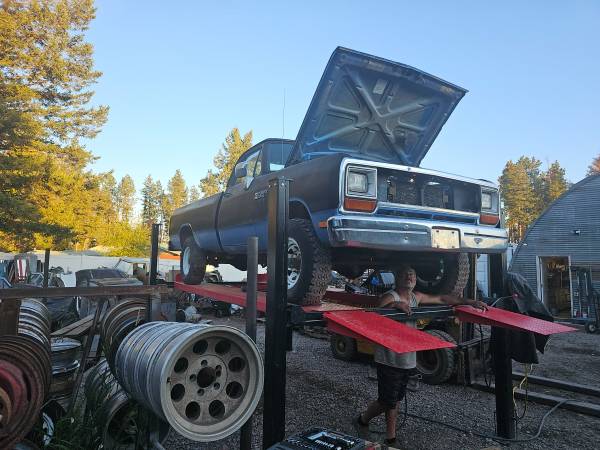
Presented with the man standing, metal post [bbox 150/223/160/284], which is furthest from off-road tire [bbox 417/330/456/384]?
metal post [bbox 150/223/160/284]

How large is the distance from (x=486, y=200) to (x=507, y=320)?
1123mm

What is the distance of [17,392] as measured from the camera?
2037 mm

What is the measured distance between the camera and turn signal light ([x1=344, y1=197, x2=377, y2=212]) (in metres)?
3.12

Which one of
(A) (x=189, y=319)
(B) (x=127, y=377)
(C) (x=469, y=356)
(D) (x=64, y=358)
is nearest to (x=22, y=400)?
(B) (x=127, y=377)

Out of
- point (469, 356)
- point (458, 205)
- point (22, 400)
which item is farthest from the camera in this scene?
point (469, 356)

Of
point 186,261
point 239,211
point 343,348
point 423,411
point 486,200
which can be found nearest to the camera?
point 486,200

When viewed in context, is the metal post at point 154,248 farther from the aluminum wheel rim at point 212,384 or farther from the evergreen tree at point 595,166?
the evergreen tree at point 595,166

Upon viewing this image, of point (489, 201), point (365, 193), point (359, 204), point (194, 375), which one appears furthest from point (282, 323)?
point (489, 201)

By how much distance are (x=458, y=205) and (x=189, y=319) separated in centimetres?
796

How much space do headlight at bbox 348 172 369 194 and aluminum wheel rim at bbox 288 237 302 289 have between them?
25.3 inches

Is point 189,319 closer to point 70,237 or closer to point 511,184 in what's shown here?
point 70,237

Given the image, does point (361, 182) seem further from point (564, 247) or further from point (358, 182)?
point (564, 247)

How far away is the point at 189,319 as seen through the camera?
10.3m

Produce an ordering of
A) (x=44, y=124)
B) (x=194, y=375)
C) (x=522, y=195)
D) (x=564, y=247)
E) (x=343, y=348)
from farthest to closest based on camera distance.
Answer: (x=522, y=195)
(x=44, y=124)
(x=564, y=247)
(x=343, y=348)
(x=194, y=375)
